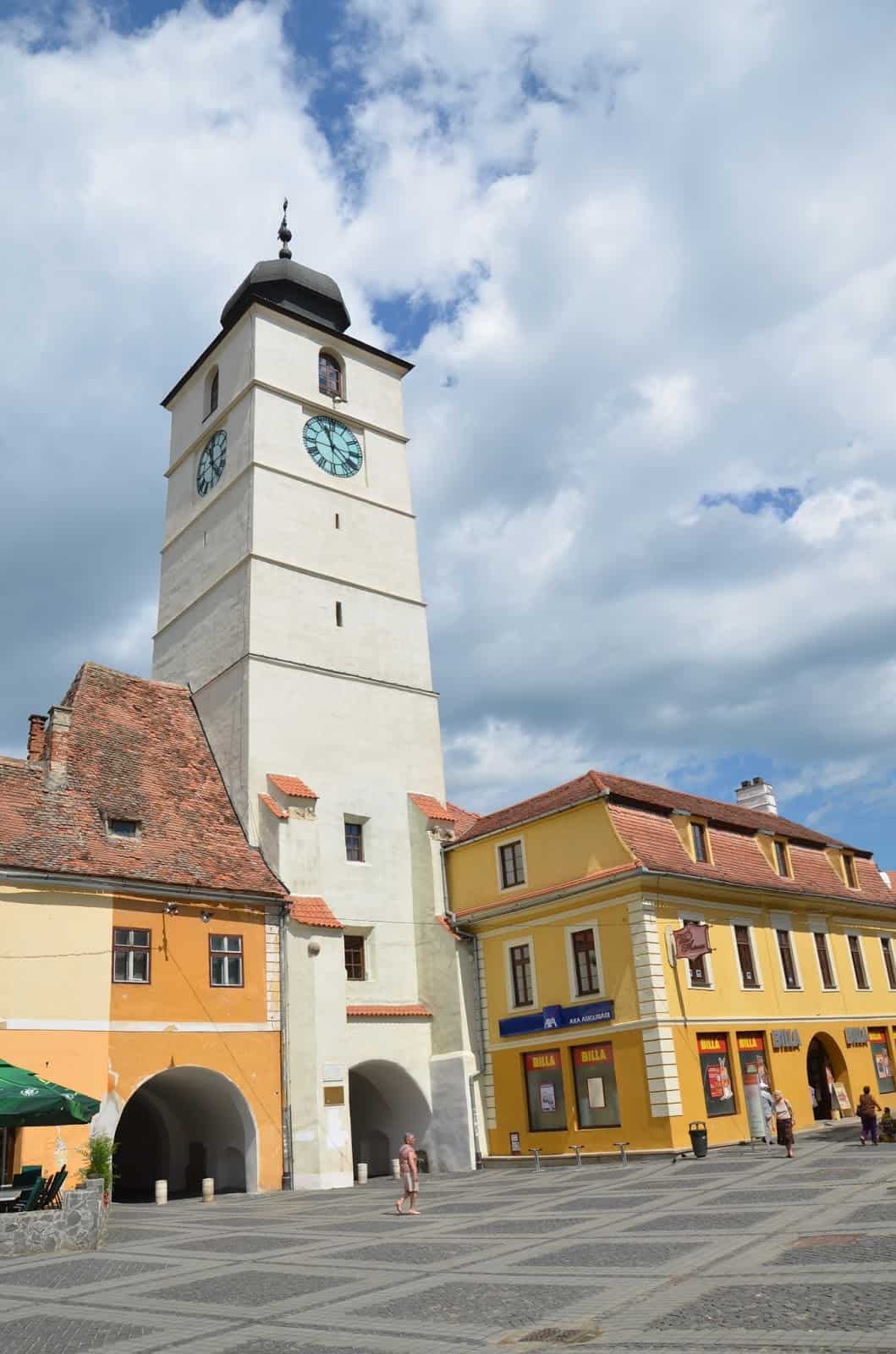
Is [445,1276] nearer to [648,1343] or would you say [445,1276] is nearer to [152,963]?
[648,1343]

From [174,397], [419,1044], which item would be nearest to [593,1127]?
[419,1044]

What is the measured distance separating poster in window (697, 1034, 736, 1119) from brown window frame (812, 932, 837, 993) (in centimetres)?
628

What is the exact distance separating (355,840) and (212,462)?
14.2 meters

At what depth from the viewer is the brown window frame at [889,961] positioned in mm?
34125

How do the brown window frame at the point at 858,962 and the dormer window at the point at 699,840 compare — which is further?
the brown window frame at the point at 858,962

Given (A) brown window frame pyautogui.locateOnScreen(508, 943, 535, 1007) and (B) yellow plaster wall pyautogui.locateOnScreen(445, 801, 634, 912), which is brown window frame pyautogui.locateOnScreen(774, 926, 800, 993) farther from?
(A) brown window frame pyautogui.locateOnScreen(508, 943, 535, 1007)

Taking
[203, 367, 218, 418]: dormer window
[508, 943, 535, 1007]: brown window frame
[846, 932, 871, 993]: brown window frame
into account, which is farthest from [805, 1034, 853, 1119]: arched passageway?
[203, 367, 218, 418]: dormer window

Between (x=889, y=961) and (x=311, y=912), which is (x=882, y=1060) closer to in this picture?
(x=889, y=961)

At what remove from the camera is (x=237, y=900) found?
84.9ft

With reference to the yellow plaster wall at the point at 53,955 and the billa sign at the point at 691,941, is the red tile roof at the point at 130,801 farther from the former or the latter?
the billa sign at the point at 691,941

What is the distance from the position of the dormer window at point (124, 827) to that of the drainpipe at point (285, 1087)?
14.8 feet

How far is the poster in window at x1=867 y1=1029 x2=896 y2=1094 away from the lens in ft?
103

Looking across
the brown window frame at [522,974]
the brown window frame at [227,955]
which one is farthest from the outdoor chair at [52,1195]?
the brown window frame at [522,974]

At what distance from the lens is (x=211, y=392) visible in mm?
38125
